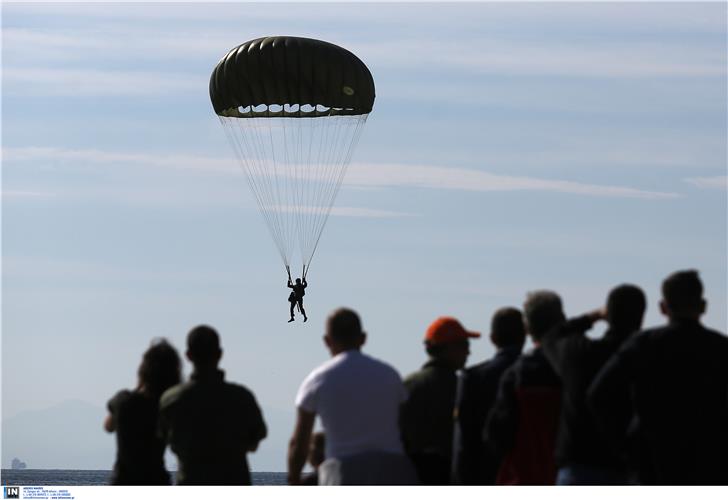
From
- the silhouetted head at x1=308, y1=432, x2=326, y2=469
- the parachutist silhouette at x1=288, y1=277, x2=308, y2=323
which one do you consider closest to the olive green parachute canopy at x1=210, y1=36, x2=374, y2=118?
the parachutist silhouette at x1=288, y1=277, x2=308, y2=323

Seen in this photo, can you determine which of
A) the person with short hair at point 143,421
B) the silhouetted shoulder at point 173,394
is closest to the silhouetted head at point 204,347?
the silhouetted shoulder at point 173,394

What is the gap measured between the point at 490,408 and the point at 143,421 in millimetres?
2356

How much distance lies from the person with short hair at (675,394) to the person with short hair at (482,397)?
0.96 m

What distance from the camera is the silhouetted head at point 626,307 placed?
7.80 metres

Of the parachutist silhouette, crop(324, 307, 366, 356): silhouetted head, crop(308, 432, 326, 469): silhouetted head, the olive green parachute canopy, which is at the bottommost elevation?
crop(308, 432, 326, 469): silhouetted head

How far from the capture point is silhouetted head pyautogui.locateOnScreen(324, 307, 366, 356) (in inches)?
322

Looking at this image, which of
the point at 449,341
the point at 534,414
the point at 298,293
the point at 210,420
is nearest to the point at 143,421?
the point at 210,420

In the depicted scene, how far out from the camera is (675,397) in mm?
7594

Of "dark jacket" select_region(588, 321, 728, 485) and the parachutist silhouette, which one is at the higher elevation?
the parachutist silhouette

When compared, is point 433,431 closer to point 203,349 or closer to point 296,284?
point 203,349

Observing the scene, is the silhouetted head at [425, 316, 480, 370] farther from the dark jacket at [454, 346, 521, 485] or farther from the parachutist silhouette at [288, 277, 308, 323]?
the parachutist silhouette at [288, 277, 308, 323]

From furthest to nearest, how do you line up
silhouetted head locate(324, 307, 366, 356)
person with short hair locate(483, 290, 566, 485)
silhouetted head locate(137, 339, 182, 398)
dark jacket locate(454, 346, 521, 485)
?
1. silhouetted head locate(137, 339, 182, 398)
2. dark jacket locate(454, 346, 521, 485)
3. silhouetted head locate(324, 307, 366, 356)
4. person with short hair locate(483, 290, 566, 485)

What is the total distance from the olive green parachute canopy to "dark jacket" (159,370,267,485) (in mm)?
16327
